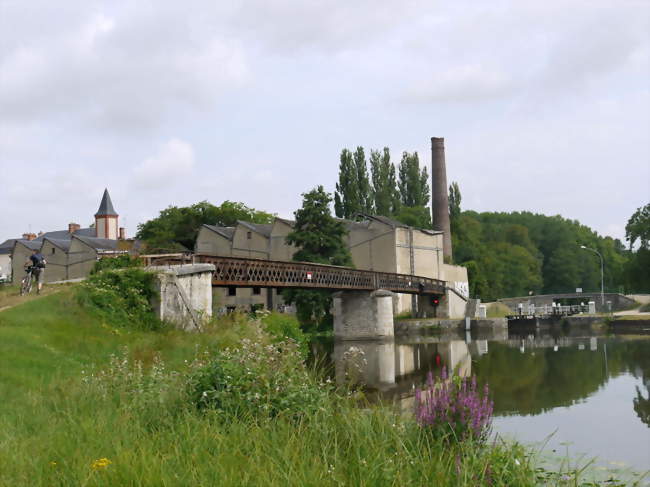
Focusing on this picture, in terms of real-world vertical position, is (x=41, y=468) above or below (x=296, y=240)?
below

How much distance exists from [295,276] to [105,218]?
177 ft

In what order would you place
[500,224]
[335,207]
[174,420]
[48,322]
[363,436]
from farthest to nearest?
[500,224] → [335,207] → [48,322] → [174,420] → [363,436]

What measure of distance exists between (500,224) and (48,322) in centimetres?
9428

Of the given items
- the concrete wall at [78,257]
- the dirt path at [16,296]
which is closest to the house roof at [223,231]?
the concrete wall at [78,257]

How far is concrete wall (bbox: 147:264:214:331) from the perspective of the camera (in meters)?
22.5

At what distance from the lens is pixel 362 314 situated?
4809cm

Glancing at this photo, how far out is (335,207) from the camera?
76.8m

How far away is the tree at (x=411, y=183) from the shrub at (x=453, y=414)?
7459 cm

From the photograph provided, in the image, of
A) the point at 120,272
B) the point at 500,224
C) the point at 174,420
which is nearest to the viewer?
the point at 174,420

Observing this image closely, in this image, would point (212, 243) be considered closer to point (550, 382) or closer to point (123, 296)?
point (123, 296)

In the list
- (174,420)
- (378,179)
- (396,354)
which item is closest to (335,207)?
(378,179)

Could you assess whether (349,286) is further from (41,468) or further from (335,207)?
(41,468)

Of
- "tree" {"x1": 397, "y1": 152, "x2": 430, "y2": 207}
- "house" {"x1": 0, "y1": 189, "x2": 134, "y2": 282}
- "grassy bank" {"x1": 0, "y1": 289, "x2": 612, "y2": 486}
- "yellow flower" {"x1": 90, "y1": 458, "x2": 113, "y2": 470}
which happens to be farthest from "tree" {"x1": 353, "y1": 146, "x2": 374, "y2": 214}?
"yellow flower" {"x1": 90, "y1": 458, "x2": 113, "y2": 470}

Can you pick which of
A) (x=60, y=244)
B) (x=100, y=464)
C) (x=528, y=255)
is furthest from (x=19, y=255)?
(x=100, y=464)
